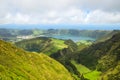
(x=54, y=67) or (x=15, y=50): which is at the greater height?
(x=15, y=50)

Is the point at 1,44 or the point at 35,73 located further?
the point at 1,44

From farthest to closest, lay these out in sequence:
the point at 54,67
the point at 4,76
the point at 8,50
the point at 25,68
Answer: the point at 54,67 < the point at 8,50 < the point at 25,68 < the point at 4,76

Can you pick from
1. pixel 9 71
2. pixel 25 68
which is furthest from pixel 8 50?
pixel 9 71

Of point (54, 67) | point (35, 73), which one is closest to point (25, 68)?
point (35, 73)

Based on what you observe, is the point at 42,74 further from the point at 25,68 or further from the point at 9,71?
the point at 9,71

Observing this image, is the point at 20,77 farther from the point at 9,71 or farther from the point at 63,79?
the point at 63,79

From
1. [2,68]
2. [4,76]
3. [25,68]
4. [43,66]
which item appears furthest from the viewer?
[43,66]

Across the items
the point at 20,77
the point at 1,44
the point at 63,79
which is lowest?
the point at 63,79
